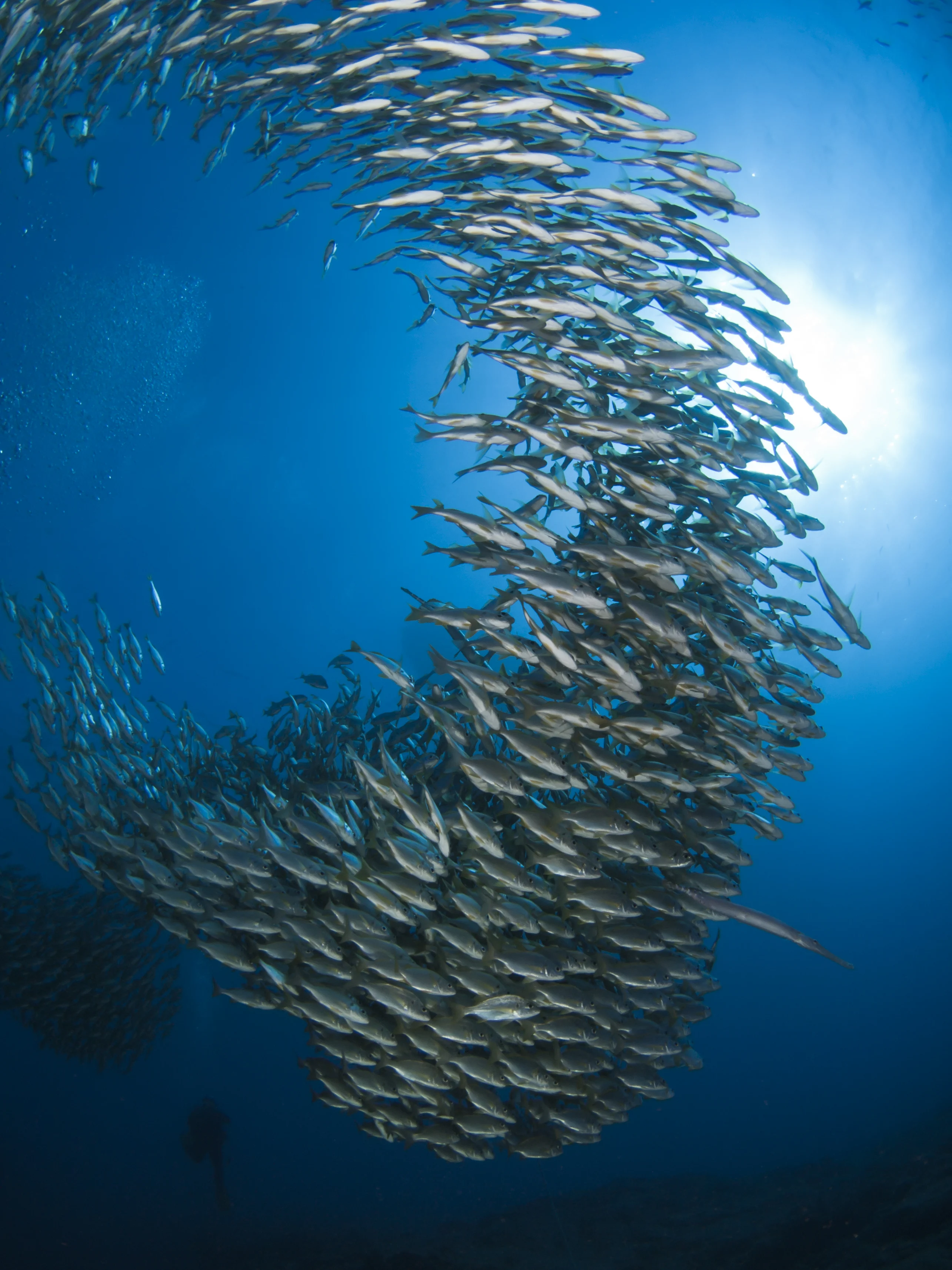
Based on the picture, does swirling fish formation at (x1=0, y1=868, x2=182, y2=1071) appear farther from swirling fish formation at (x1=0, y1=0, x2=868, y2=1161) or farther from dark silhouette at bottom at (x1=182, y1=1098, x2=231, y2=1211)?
swirling fish formation at (x1=0, y1=0, x2=868, y2=1161)

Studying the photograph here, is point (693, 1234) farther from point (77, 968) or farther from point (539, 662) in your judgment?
point (539, 662)

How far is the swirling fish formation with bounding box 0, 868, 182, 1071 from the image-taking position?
26.2ft

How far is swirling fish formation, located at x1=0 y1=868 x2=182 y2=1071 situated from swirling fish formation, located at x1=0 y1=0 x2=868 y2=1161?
13.9 feet

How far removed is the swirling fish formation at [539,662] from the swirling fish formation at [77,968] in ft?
13.9

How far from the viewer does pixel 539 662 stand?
4.14m

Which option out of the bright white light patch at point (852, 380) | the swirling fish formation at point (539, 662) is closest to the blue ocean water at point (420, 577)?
the bright white light patch at point (852, 380)

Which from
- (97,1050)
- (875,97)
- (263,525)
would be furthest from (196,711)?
(875,97)

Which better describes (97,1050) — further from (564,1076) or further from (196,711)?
(196,711)

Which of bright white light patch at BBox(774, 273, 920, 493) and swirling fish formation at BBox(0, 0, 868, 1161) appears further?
bright white light patch at BBox(774, 273, 920, 493)

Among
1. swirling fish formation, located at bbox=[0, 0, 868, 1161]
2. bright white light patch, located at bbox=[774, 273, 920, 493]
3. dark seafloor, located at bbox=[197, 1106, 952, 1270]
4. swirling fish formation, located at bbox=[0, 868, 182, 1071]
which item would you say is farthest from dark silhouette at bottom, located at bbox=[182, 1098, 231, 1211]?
bright white light patch, located at bbox=[774, 273, 920, 493]

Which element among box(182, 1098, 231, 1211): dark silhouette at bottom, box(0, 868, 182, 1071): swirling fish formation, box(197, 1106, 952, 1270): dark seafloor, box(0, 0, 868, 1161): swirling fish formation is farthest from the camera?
box(182, 1098, 231, 1211): dark silhouette at bottom

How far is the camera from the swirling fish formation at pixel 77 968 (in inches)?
315

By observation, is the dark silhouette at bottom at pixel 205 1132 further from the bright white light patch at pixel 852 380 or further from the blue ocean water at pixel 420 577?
the bright white light patch at pixel 852 380

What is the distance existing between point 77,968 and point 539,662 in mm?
7942
